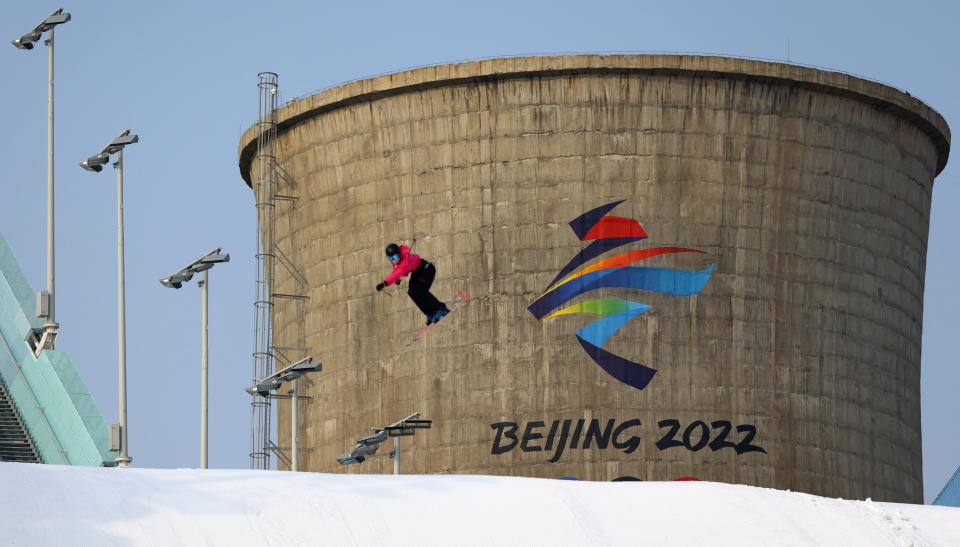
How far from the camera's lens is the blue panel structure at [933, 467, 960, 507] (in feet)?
244

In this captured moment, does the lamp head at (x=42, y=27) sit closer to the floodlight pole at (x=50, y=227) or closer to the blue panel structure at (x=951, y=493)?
the floodlight pole at (x=50, y=227)

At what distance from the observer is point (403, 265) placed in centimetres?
5725

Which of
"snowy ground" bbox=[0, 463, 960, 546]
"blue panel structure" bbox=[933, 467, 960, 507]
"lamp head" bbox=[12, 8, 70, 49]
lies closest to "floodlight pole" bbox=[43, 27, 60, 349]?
"lamp head" bbox=[12, 8, 70, 49]

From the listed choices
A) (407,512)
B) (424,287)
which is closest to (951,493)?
(424,287)

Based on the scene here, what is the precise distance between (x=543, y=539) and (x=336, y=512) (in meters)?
2.69

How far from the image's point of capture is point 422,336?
57062 mm

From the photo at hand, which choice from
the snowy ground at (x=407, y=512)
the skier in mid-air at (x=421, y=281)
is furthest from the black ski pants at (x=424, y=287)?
the snowy ground at (x=407, y=512)

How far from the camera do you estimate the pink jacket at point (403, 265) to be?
5706 centimetres

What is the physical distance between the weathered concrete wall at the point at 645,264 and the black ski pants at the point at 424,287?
442 millimetres

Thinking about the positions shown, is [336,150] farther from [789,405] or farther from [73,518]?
[73,518]

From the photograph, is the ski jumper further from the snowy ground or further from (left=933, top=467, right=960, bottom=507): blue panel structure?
the snowy ground

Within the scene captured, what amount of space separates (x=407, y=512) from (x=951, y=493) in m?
57.4

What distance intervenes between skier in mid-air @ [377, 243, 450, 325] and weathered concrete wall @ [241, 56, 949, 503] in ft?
1.44

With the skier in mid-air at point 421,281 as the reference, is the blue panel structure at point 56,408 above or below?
below
